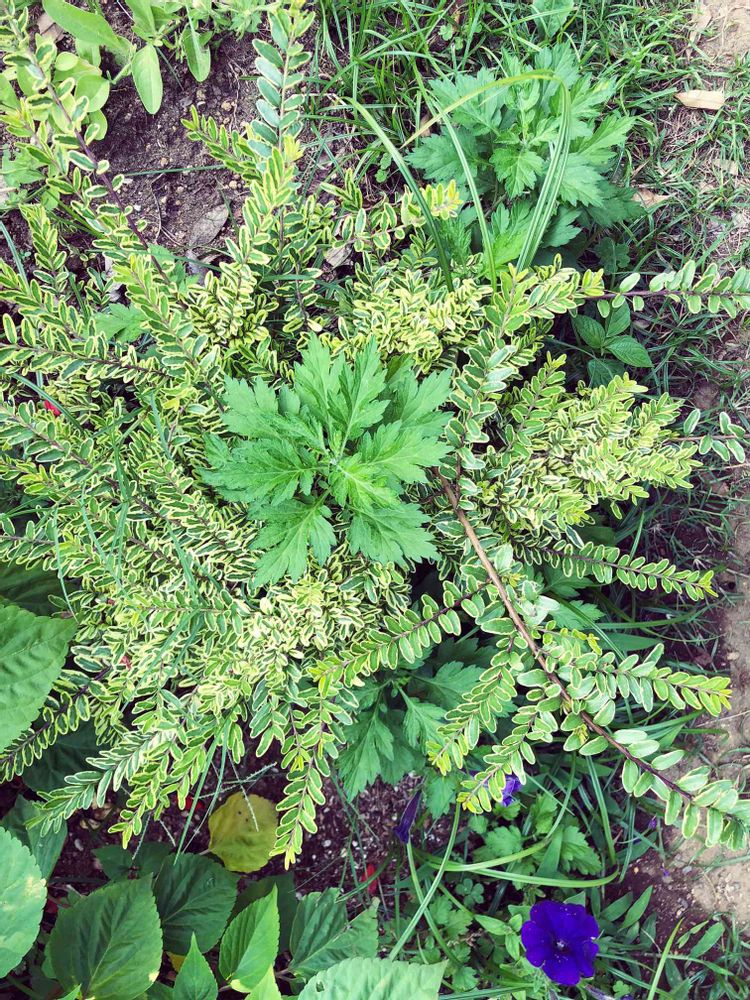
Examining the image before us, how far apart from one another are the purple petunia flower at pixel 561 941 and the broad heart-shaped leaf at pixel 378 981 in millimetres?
694

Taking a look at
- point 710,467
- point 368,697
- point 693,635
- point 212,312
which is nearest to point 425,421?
point 212,312

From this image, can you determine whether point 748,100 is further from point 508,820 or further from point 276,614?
point 508,820

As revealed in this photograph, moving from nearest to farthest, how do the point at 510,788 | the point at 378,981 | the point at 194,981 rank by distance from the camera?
the point at 378,981 → the point at 194,981 → the point at 510,788

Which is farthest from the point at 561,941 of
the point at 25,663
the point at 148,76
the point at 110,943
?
the point at 148,76

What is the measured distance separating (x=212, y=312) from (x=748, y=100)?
1.84 metres

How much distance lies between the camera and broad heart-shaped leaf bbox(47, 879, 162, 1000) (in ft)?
5.11

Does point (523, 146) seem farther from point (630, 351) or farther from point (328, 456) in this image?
point (328, 456)

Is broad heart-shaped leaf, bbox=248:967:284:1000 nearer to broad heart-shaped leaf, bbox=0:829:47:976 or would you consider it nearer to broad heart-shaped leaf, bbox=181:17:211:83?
broad heart-shaped leaf, bbox=0:829:47:976

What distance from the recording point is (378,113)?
2.21m

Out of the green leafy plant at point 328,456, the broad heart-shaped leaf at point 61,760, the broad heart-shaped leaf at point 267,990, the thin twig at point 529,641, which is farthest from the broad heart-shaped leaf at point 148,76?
the broad heart-shaped leaf at point 267,990

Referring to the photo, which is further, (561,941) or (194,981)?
(561,941)

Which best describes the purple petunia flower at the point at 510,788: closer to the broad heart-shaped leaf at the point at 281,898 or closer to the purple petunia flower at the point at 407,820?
the purple petunia flower at the point at 407,820

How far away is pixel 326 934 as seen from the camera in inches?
74.0

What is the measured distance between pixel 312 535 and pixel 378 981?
0.81 m
